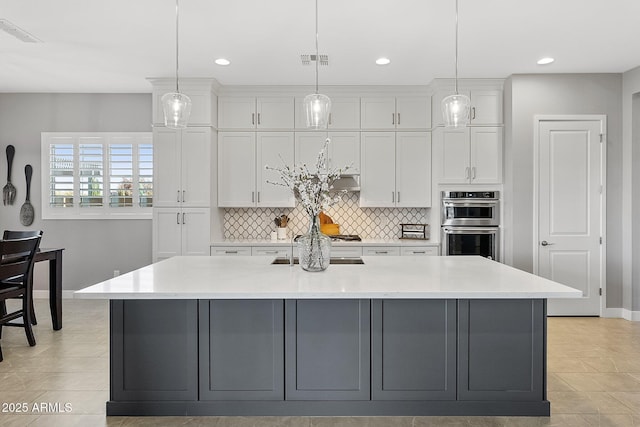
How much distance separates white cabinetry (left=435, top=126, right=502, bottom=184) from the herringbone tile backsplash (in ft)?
2.44

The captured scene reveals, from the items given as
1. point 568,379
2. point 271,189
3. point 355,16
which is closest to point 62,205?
point 271,189

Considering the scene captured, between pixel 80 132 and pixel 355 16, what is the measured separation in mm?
4174

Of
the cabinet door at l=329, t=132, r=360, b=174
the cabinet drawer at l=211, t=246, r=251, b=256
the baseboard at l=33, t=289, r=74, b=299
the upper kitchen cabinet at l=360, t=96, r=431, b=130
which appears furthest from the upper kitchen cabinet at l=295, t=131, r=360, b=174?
the baseboard at l=33, t=289, r=74, b=299

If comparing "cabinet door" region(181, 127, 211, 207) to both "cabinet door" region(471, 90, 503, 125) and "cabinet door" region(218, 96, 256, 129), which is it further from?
"cabinet door" region(471, 90, 503, 125)

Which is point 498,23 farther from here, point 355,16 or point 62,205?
point 62,205

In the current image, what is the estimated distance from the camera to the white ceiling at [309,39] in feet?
10.6

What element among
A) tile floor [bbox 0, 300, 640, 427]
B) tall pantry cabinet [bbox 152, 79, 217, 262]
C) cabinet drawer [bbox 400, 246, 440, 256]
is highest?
tall pantry cabinet [bbox 152, 79, 217, 262]

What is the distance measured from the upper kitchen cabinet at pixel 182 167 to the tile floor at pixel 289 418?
1.56 metres

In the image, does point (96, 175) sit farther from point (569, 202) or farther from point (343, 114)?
point (569, 202)

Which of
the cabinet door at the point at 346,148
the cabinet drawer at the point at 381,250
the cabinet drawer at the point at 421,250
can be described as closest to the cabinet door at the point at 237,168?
the cabinet door at the point at 346,148

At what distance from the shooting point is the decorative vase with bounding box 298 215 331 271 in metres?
2.79

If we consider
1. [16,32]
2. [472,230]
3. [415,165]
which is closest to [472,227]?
[472,230]

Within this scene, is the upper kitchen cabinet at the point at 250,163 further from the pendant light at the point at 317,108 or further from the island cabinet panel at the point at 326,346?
the island cabinet panel at the point at 326,346

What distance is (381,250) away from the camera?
4.97 metres
